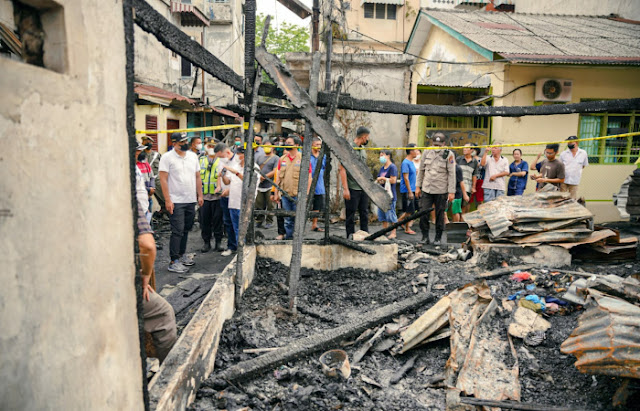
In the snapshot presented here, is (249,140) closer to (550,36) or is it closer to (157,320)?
(157,320)

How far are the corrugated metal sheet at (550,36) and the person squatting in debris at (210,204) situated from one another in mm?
7120

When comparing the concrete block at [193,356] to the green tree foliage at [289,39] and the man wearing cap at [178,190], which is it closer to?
the man wearing cap at [178,190]

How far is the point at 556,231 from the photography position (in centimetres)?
Answer: 587

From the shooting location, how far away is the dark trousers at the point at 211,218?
7762 mm

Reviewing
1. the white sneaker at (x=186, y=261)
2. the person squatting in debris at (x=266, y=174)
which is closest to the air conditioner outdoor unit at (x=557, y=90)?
the person squatting in debris at (x=266, y=174)

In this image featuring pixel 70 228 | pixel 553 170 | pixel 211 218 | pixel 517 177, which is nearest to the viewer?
pixel 70 228

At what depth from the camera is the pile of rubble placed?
19.1 ft

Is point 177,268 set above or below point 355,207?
below

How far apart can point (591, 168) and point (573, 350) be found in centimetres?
967

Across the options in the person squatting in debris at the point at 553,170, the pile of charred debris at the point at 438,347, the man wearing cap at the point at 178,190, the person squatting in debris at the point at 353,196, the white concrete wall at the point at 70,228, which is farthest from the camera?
the person squatting in debris at the point at 553,170

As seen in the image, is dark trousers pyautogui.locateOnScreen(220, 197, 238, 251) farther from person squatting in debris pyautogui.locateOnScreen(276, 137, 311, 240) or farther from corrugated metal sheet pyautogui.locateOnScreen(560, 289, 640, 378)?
Result: corrugated metal sheet pyautogui.locateOnScreen(560, 289, 640, 378)

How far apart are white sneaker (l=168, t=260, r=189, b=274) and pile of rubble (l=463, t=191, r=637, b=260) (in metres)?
4.57

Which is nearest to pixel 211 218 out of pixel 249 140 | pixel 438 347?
pixel 249 140

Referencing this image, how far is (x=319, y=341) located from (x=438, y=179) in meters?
4.82
